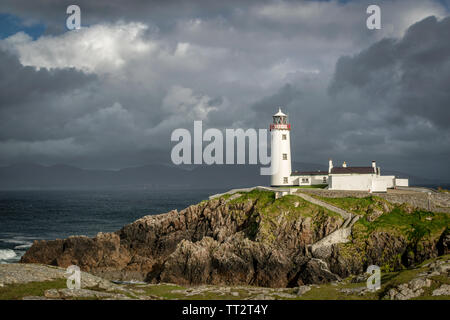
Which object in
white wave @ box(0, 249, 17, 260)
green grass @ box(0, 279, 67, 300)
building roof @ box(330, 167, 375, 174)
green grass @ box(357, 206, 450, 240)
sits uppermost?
building roof @ box(330, 167, 375, 174)

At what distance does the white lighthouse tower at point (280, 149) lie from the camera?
75250mm

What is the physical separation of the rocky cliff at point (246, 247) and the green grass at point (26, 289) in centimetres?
1598

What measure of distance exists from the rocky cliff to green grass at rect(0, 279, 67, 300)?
16.0 m

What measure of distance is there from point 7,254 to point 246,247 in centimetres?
3727

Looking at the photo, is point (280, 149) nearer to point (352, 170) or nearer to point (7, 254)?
point (352, 170)

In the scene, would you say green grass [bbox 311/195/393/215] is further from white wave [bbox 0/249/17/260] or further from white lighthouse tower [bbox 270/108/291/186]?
white wave [bbox 0/249/17/260]

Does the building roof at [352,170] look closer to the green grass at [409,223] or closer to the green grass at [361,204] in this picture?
the green grass at [361,204]

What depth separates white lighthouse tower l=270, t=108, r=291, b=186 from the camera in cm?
7525

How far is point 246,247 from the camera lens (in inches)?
1994

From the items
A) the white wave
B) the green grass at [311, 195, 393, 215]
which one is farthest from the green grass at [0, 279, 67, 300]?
the green grass at [311, 195, 393, 215]

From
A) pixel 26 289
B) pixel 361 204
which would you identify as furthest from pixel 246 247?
pixel 26 289

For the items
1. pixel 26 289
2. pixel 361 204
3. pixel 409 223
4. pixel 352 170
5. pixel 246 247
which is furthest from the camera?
pixel 352 170

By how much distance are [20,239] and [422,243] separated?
2596 inches
